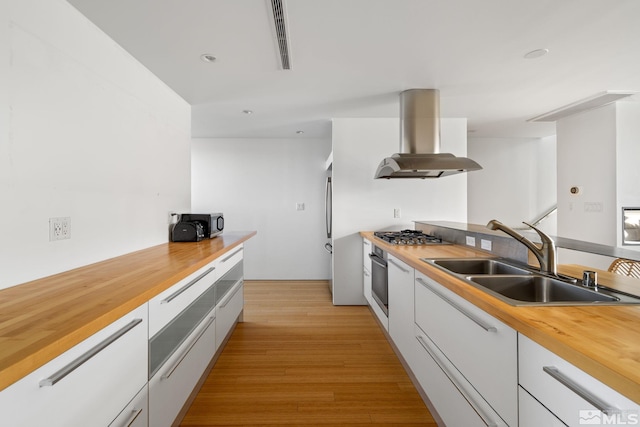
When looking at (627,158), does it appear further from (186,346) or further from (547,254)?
(186,346)

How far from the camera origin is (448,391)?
1414mm

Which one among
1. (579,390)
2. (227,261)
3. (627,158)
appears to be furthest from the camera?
(627,158)

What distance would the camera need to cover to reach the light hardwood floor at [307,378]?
1774 millimetres

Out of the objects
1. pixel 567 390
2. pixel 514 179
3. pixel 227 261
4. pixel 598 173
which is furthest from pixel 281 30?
pixel 514 179

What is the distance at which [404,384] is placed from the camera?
2084 mm

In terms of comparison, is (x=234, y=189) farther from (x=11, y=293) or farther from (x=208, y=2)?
(x=11, y=293)

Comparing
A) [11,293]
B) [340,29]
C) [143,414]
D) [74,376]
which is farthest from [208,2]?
[143,414]

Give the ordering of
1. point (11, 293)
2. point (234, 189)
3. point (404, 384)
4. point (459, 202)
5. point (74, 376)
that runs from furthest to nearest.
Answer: point (234, 189) → point (459, 202) → point (404, 384) → point (11, 293) → point (74, 376)

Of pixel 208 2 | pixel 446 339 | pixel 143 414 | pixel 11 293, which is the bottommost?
pixel 143 414

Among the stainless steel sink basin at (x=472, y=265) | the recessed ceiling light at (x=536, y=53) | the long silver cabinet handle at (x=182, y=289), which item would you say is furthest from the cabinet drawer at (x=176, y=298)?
the recessed ceiling light at (x=536, y=53)

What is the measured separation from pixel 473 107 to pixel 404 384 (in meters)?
2.85

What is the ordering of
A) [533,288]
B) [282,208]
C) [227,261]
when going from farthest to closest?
[282,208] < [227,261] < [533,288]

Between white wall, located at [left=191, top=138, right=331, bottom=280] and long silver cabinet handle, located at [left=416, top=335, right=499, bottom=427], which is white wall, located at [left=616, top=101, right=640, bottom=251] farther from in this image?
white wall, located at [left=191, top=138, right=331, bottom=280]

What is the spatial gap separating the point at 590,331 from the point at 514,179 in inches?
197
